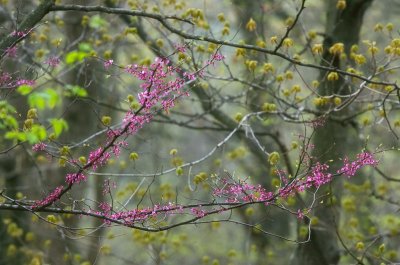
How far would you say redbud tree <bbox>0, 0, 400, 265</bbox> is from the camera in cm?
405

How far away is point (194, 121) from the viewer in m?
9.04

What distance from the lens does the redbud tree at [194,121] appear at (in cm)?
405

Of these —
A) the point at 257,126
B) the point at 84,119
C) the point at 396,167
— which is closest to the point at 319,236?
the point at 257,126

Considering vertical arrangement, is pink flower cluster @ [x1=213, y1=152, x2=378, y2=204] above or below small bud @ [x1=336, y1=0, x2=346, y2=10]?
below

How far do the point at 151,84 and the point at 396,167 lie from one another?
41.2 feet

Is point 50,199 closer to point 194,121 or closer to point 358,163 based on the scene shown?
point 358,163

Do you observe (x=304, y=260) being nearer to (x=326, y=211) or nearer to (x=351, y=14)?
(x=326, y=211)

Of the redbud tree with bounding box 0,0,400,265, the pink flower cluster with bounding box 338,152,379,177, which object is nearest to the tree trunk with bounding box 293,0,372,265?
the redbud tree with bounding box 0,0,400,265

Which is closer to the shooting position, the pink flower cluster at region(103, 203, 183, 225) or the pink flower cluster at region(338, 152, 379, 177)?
the pink flower cluster at region(103, 203, 183, 225)

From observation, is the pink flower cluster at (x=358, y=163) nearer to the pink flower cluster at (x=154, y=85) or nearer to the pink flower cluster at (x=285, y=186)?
the pink flower cluster at (x=285, y=186)

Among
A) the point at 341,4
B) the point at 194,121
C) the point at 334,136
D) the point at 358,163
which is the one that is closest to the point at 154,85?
the point at 358,163

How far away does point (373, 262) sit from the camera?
22.4 ft

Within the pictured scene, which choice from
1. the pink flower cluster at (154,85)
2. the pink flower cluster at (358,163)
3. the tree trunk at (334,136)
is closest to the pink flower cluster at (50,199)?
the pink flower cluster at (154,85)

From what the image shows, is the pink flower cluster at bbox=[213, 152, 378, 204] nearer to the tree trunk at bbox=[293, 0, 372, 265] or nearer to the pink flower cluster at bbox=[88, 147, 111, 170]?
the pink flower cluster at bbox=[88, 147, 111, 170]
